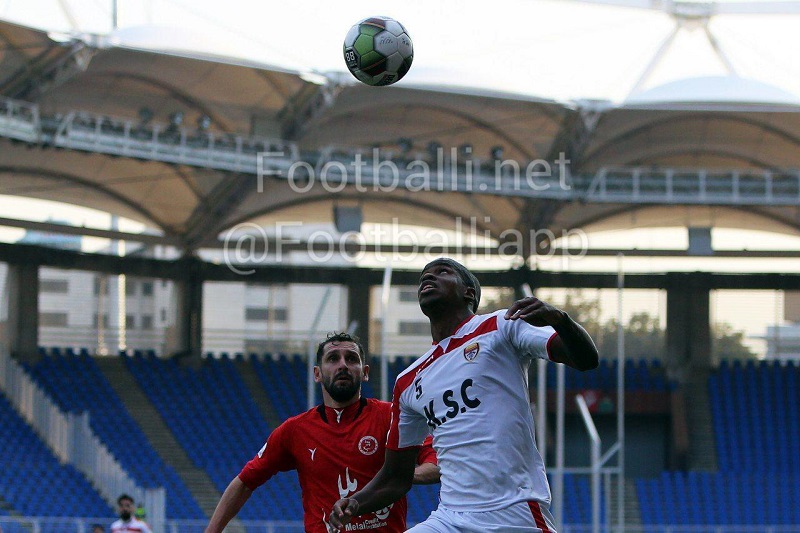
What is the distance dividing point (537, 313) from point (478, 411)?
75cm

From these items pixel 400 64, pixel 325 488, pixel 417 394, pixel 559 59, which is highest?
pixel 559 59

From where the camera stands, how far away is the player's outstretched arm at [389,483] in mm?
6305

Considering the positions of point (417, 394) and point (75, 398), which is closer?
point (417, 394)

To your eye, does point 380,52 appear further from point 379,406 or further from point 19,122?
point 19,122

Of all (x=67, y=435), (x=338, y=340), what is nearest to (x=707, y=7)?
(x=67, y=435)

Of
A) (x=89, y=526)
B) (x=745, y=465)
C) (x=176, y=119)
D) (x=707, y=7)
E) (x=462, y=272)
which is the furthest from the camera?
(x=745, y=465)

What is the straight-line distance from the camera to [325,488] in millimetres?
6941

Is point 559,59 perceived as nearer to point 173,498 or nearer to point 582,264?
point 582,264

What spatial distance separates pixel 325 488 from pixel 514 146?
29.0 m

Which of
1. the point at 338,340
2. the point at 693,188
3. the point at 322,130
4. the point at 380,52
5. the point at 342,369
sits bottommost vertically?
the point at 342,369

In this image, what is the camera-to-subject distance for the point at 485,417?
563 centimetres

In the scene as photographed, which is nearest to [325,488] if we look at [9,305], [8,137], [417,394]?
[417,394]

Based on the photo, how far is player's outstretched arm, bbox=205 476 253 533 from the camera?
672 centimetres
